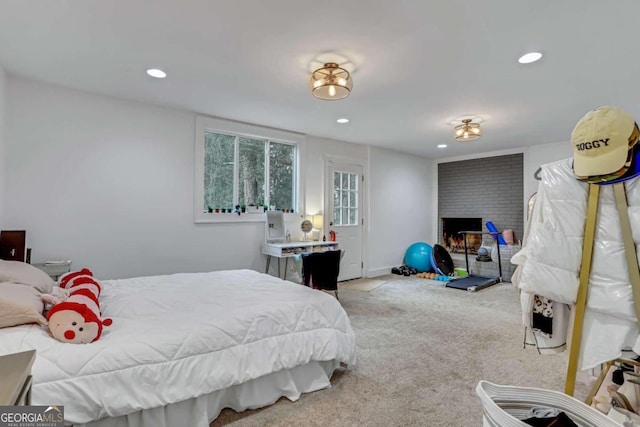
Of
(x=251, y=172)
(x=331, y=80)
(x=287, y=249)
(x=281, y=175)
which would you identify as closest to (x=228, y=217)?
(x=251, y=172)

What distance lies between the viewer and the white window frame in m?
4.14

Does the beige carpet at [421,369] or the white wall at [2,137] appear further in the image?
the white wall at [2,137]

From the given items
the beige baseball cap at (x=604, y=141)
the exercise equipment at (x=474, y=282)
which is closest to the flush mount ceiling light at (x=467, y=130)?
the exercise equipment at (x=474, y=282)

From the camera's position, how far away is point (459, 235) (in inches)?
285

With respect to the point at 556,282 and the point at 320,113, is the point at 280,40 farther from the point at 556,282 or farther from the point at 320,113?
the point at 556,282

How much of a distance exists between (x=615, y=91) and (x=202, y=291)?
4.43 metres

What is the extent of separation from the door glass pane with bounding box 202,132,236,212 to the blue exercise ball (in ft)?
12.9

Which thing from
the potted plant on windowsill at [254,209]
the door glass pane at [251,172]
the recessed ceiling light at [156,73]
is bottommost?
the potted plant on windowsill at [254,209]

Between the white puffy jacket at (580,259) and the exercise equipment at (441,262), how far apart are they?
5267mm

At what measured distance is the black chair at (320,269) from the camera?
3.79 meters

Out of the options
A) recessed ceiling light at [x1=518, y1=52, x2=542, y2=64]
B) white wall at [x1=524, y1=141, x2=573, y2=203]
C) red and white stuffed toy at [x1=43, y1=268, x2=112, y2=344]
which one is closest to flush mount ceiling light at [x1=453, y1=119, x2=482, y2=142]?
recessed ceiling light at [x1=518, y1=52, x2=542, y2=64]

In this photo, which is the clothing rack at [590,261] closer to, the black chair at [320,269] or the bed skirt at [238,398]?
the bed skirt at [238,398]

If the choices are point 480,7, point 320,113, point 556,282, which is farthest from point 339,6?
point 320,113

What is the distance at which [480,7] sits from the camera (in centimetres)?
200
